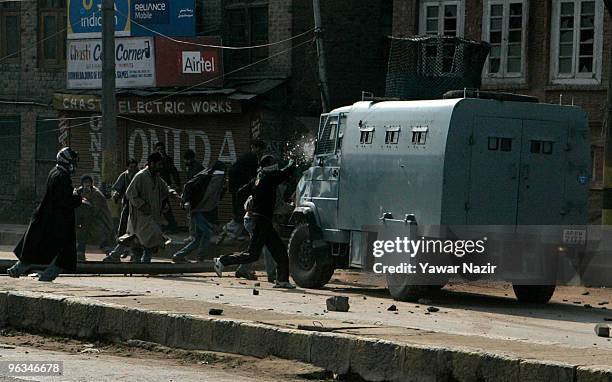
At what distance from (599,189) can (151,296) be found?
1388 cm

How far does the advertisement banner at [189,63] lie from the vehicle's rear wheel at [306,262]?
42.2ft

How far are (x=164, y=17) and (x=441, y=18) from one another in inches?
255

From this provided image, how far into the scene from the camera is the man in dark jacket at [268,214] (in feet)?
58.5

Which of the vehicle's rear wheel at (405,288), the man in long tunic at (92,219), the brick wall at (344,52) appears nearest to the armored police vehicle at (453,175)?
the vehicle's rear wheel at (405,288)

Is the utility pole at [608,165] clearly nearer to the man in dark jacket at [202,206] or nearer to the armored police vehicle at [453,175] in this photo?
the armored police vehicle at [453,175]

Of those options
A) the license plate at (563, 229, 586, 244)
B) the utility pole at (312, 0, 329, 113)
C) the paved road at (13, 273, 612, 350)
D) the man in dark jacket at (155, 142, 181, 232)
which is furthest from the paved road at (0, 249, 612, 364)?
the man in dark jacket at (155, 142, 181, 232)

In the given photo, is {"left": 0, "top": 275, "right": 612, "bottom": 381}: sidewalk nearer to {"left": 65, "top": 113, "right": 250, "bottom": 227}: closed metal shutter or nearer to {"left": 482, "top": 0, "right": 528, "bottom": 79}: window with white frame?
{"left": 482, "top": 0, "right": 528, "bottom": 79}: window with white frame

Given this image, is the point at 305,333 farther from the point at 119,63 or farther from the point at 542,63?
the point at 119,63

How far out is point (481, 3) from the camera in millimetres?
28719

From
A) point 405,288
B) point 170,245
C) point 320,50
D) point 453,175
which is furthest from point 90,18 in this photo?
point 453,175

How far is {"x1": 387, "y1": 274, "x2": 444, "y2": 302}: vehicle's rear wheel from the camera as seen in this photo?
651 inches

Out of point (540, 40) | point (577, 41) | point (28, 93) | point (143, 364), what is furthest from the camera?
point (28, 93)

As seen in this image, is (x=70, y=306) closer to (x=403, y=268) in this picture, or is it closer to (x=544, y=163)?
(x=403, y=268)

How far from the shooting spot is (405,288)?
1662cm
